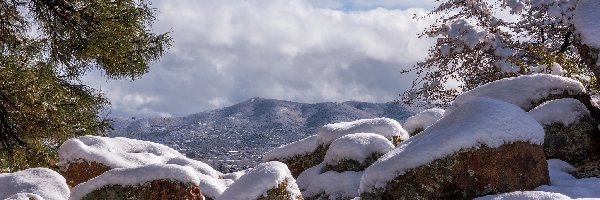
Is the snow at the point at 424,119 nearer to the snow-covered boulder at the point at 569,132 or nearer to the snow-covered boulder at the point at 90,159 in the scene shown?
the snow-covered boulder at the point at 569,132

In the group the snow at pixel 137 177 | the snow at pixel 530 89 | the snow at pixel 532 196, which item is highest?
the snow at pixel 530 89

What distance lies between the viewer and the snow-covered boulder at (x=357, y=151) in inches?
483

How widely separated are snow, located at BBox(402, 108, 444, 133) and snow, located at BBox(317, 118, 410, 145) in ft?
2.55

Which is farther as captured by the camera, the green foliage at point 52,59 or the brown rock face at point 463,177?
the green foliage at point 52,59

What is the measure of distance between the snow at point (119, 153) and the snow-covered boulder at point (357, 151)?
13.9ft

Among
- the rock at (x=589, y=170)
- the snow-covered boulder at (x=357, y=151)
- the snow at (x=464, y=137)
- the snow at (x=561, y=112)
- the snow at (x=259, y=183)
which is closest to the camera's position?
the snow at (x=464, y=137)

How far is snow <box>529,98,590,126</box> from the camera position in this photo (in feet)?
31.1

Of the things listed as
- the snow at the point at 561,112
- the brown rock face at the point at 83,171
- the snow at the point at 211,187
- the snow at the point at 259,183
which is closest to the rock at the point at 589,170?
the snow at the point at 561,112

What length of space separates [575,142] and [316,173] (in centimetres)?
532

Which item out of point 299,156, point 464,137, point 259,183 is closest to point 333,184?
point 259,183

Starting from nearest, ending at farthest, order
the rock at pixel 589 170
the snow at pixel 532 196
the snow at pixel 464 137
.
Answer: the snow at pixel 532 196, the snow at pixel 464 137, the rock at pixel 589 170

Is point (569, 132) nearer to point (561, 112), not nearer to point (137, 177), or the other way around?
point (561, 112)

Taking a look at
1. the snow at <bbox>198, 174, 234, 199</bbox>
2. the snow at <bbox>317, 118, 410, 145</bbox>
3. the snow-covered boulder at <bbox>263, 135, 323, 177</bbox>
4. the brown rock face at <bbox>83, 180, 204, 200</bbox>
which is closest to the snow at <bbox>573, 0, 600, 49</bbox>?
the snow at <bbox>317, 118, 410, 145</bbox>

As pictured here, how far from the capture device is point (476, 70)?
24.2 metres
